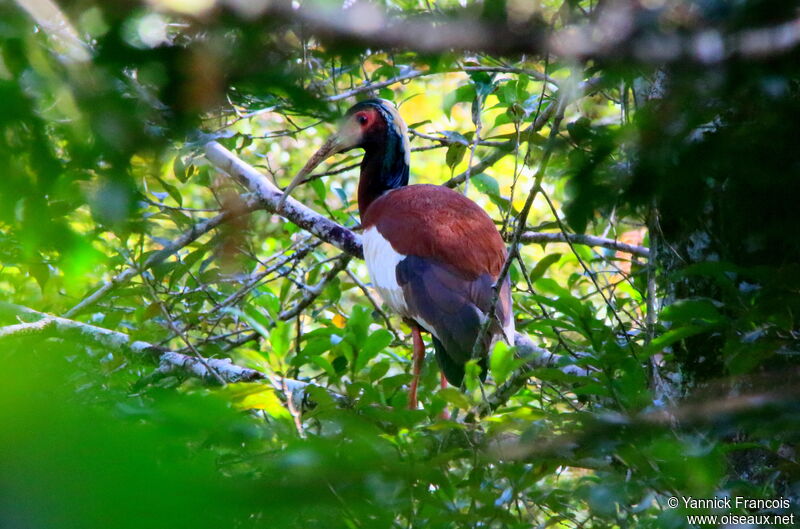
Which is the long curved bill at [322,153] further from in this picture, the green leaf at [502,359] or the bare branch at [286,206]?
the green leaf at [502,359]

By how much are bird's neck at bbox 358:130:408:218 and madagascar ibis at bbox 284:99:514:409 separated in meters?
0.47

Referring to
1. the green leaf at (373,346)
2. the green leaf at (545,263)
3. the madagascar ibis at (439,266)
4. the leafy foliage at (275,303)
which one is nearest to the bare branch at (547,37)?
the leafy foliage at (275,303)

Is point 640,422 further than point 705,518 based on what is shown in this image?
No

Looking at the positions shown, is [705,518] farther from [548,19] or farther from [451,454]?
[548,19]

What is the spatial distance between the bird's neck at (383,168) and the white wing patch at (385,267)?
32.4 inches

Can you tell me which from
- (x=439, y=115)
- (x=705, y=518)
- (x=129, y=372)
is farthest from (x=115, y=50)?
(x=439, y=115)

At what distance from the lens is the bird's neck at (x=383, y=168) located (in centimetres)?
449

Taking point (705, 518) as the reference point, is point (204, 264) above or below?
above

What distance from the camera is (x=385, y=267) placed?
356cm

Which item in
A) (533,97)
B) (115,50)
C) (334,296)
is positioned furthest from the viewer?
(334,296)

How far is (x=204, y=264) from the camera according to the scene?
11.6ft

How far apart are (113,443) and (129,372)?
2.58 meters

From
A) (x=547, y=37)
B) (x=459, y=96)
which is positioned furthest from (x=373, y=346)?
(x=459, y=96)

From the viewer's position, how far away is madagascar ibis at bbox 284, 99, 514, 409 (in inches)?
127
